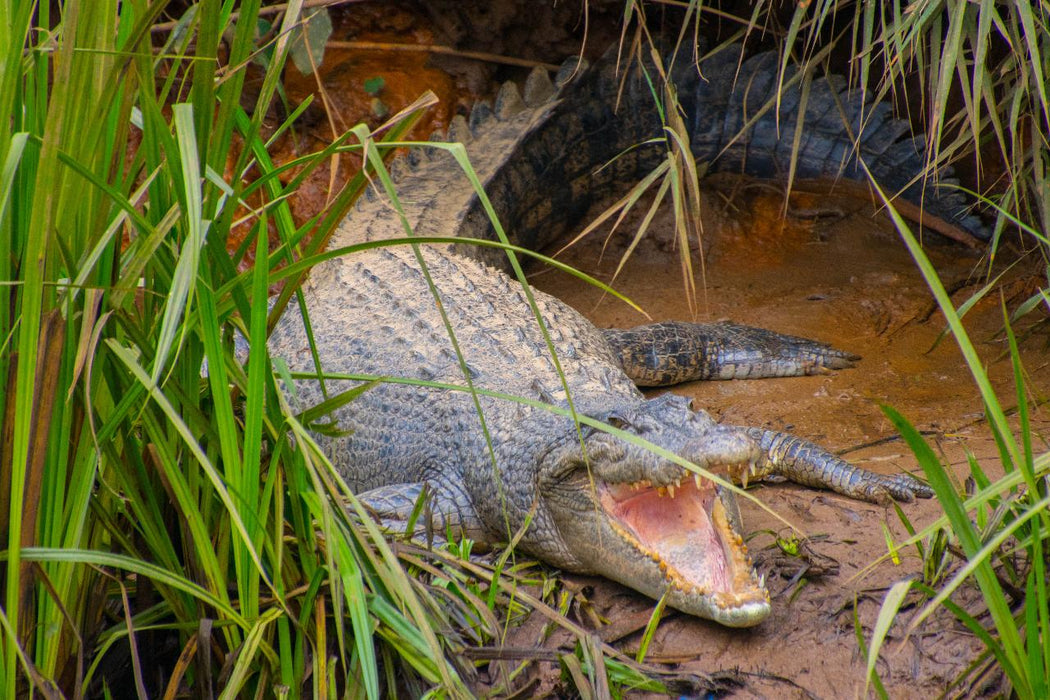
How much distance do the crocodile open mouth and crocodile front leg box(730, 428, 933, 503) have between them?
0.54 m

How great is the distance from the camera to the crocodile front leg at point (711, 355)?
14.2ft

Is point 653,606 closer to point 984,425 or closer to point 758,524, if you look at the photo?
point 758,524

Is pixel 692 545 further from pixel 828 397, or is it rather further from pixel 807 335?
pixel 807 335

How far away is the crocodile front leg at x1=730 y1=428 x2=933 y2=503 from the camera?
2963 millimetres

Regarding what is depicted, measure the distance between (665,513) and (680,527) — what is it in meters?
0.05

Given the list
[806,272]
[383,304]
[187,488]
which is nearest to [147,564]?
[187,488]

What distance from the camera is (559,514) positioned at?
8.57 feet

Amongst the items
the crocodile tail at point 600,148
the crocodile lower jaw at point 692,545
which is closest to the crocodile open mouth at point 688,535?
the crocodile lower jaw at point 692,545

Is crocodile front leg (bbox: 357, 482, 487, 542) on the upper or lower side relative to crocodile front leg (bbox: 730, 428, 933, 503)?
lower

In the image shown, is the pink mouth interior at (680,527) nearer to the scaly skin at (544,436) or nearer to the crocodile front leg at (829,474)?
the scaly skin at (544,436)

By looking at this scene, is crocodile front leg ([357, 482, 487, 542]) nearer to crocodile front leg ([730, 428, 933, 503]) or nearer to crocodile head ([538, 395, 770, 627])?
crocodile head ([538, 395, 770, 627])

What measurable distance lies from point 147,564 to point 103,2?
2.94 feet

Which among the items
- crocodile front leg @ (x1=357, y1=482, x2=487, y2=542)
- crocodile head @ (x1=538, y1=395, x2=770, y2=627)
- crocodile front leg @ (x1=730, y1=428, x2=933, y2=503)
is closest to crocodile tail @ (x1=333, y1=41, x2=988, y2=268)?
crocodile front leg @ (x1=357, y1=482, x2=487, y2=542)

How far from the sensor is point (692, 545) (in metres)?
2.38
